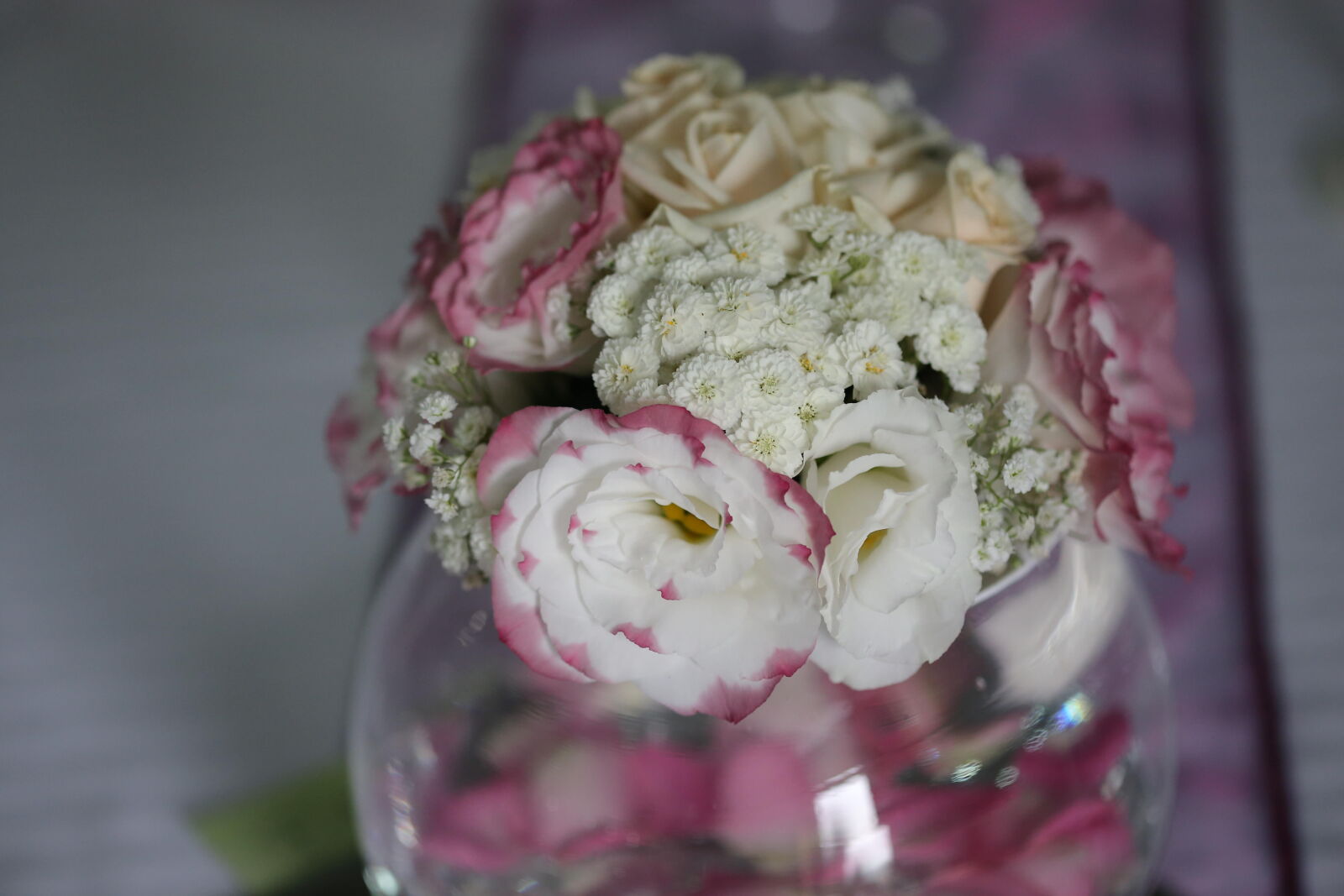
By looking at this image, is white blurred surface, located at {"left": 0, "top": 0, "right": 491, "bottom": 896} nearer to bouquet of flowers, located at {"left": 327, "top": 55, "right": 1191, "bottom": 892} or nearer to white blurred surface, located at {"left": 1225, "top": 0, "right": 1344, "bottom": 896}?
bouquet of flowers, located at {"left": 327, "top": 55, "right": 1191, "bottom": 892}

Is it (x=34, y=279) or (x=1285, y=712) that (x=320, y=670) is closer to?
(x=34, y=279)

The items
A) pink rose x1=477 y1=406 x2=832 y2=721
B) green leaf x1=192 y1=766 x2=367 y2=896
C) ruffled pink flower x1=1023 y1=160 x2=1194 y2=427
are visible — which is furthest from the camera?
green leaf x1=192 y1=766 x2=367 y2=896

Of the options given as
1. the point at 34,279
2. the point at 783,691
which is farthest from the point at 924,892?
the point at 34,279

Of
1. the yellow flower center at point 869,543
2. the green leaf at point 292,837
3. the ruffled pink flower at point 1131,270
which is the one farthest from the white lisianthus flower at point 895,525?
the green leaf at point 292,837

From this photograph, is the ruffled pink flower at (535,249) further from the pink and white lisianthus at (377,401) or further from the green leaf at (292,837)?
the green leaf at (292,837)

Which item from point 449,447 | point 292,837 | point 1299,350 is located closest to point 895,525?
point 449,447

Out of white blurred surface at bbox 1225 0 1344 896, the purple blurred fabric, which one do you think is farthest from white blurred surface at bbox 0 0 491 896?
white blurred surface at bbox 1225 0 1344 896
